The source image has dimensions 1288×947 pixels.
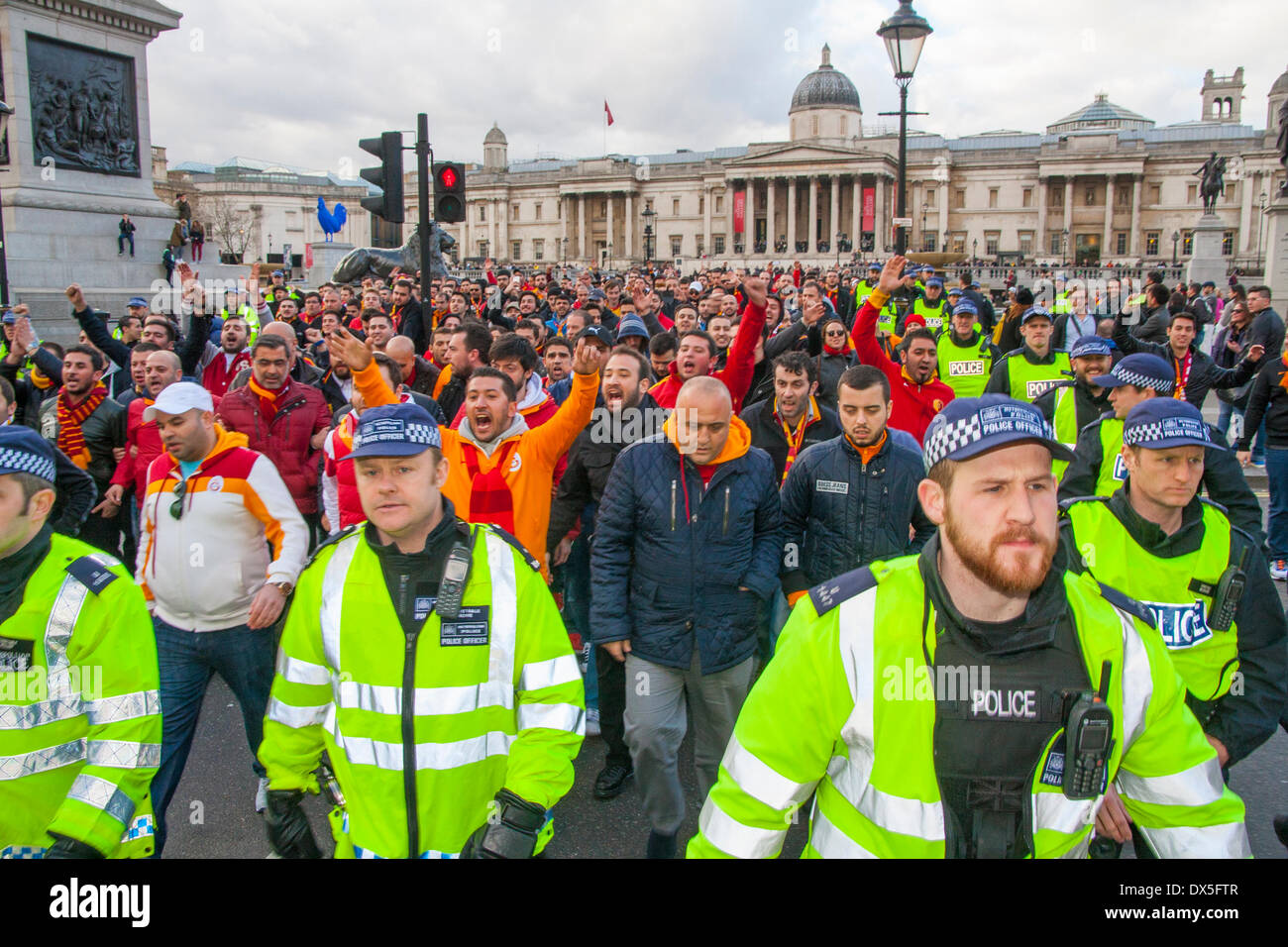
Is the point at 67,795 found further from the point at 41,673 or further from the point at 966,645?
the point at 966,645

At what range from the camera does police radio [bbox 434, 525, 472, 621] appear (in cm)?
260

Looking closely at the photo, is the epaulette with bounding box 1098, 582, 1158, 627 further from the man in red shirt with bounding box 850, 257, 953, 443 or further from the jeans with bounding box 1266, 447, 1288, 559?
the jeans with bounding box 1266, 447, 1288, 559

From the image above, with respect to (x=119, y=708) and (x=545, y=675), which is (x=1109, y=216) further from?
(x=119, y=708)

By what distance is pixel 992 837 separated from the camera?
6.47 feet

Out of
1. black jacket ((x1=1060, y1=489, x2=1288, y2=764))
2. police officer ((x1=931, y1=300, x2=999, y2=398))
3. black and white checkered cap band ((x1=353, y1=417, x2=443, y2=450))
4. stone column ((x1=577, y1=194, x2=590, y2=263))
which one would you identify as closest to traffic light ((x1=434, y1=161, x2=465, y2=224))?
police officer ((x1=931, y1=300, x2=999, y2=398))

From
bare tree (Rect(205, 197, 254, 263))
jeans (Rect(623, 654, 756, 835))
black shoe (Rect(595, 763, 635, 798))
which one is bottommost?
black shoe (Rect(595, 763, 635, 798))

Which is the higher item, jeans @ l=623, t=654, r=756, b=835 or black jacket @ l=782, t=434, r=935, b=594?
black jacket @ l=782, t=434, r=935, b=594

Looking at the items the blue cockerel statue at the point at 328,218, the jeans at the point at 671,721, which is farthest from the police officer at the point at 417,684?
the blue cockerel statue at the point at 328,218

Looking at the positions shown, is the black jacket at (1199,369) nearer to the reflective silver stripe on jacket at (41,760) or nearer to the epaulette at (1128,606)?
the epaulette at (1128,606)

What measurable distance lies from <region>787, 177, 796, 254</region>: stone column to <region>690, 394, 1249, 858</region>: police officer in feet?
297

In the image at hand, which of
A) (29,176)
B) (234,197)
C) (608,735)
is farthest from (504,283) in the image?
(234,197)

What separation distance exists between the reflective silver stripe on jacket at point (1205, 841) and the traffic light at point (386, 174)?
7775mm

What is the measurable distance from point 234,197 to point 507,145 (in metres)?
43.2

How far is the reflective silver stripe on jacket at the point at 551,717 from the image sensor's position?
2.65 m
